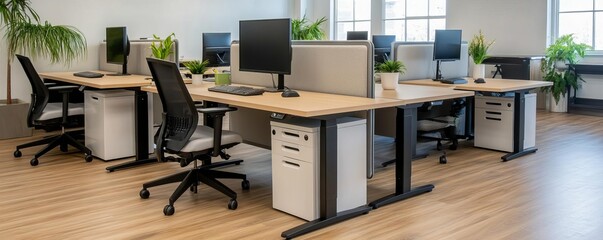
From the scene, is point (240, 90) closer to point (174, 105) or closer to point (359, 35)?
point (174, 105)

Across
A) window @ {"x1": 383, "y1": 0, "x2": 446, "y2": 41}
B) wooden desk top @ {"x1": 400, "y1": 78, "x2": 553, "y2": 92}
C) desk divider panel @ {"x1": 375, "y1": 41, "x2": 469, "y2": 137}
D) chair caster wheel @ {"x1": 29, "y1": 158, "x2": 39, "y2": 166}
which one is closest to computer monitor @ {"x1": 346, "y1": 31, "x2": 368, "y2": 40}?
desk divider panel @ {"x1": 375, "y1": 41, "x2": 469, "y2": 137}

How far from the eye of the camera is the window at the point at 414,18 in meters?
9.01

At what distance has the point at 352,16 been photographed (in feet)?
33.3

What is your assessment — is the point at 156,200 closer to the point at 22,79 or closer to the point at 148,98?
the point at 148,98

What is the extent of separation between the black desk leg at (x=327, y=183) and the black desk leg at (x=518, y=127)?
2.07m

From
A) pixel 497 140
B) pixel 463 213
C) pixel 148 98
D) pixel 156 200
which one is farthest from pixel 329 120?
pixel 497 140

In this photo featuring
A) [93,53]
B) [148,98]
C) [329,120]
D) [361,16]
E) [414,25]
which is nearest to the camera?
[329,120]

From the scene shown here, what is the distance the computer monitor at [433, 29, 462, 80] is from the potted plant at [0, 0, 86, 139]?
3746mm

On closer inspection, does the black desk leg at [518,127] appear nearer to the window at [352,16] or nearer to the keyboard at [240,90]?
the keyboard at [240,90]

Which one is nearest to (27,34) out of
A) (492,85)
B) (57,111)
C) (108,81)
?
(57,111)

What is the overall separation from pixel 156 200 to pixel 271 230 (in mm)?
908

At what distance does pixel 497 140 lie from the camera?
15.9 feet

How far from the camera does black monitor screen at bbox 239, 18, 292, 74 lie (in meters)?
3.47

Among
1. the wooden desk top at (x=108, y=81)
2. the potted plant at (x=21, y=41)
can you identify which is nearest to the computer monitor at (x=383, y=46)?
the wooden desk top at (x=108, y=81)
